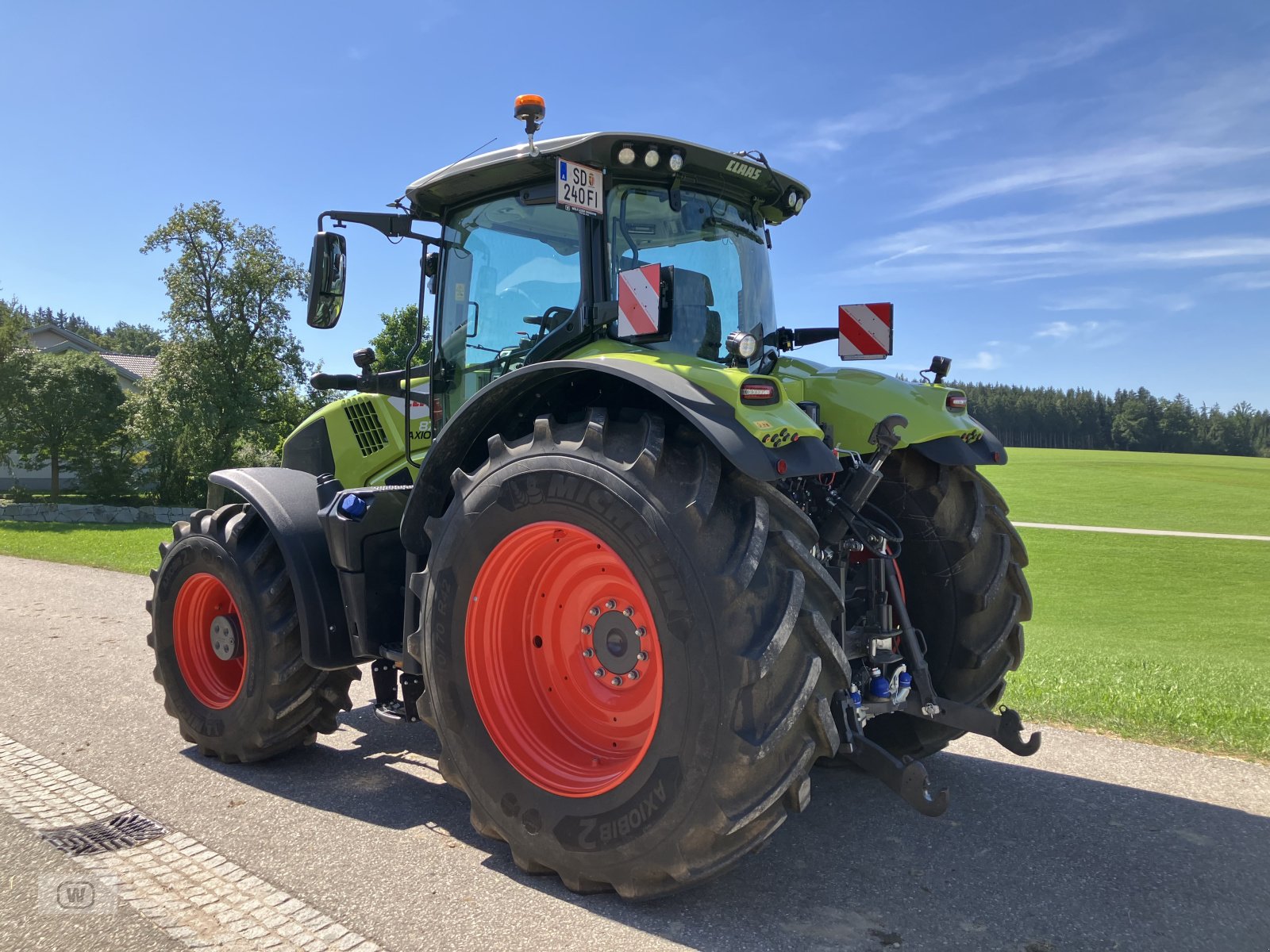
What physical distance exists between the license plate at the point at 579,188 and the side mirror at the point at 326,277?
137 centimetres

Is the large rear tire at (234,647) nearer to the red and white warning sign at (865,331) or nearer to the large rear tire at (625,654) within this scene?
the large rear tire at (625,654)

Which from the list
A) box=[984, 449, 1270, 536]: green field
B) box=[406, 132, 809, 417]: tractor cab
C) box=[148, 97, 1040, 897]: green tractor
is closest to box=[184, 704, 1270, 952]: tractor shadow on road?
box=[148, 97, 1040, 897]: green tractor

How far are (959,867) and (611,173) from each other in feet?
9.64

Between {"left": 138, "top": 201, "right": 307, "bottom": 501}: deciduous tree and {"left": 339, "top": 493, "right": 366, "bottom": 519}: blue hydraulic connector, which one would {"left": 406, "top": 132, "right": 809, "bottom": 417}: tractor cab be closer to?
{"left": 339, "top": 493, "right": 366, "bottom": 519}: blue hydraulic connector

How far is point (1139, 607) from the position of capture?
14.8 meters

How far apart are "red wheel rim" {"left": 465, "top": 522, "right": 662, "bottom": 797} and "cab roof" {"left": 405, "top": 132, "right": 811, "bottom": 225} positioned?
156cm

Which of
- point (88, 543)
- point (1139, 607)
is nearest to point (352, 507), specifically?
point (1139, 607)

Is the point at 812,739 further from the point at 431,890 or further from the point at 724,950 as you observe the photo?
the point at 431,890

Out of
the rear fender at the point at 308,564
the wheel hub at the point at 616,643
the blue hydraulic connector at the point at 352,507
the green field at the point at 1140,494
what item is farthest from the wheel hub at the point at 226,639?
the green field at the point at 1140,494

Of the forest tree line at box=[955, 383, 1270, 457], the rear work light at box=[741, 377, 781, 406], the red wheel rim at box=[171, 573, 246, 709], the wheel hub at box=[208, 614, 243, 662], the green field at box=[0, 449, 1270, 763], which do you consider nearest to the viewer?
the rear work light at box=[741, 377, 781, 406]

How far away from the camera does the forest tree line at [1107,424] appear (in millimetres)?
97750

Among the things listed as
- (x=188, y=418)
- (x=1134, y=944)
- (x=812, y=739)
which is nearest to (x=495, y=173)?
(x=812, y=739)

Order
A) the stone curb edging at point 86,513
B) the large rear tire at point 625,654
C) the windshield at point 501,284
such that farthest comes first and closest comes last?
the stone curb edging at point 86,513 → the windshield at point 501,284 → the large rear tire at point 625,654

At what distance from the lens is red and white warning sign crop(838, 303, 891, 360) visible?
4188mm
